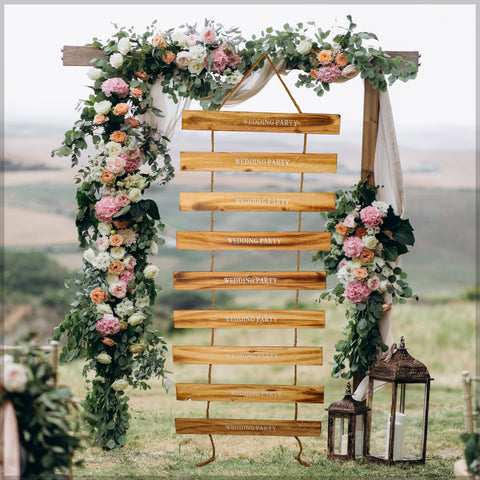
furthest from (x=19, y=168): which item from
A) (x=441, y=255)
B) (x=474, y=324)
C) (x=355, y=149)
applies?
(x=474, y=324)

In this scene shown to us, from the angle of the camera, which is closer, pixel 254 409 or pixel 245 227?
pixel 254 409

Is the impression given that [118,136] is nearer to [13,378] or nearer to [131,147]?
[131,147]

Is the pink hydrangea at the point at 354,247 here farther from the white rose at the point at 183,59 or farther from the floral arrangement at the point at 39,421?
the floral arrangement at the point at 39,421

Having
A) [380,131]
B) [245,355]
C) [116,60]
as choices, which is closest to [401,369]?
[245,355]

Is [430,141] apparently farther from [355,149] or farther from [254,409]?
[254,409]

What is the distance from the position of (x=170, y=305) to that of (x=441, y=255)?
11.8ft

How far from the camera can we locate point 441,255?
23.8ft

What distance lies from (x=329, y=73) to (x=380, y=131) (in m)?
0.52

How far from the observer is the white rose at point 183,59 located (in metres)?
3.53

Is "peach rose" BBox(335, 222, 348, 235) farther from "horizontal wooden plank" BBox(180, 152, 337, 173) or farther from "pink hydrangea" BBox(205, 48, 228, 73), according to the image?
"pink hydrangea" BBox(205, 48, 228, 73)

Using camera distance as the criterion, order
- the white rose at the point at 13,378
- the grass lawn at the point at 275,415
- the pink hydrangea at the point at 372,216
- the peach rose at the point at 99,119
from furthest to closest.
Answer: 1. the pink hydrangea at the point at 372,216
2. the peach rose at the point at 99,119
3. the grass lawn at the point at 275,415
4. the white rose at the point at 13,378

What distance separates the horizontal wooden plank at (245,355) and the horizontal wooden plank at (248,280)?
1.26 ft

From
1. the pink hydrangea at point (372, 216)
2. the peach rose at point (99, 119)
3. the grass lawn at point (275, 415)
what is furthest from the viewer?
the pink hydrangea at point (372, 216)

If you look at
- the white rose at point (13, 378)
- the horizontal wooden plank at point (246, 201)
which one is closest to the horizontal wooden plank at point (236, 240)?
the horizontal wooden plank at point (246, 201)
